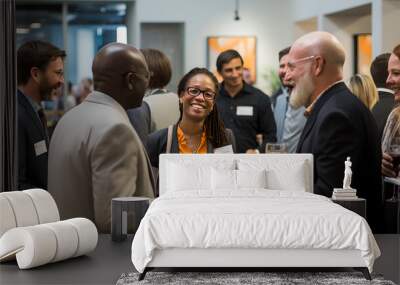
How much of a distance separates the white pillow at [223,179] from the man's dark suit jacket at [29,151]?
1.24 m

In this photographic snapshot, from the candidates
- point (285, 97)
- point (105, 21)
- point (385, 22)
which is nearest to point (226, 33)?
point (105, 21)

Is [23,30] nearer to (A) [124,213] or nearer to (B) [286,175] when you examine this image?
(B) [286,175]

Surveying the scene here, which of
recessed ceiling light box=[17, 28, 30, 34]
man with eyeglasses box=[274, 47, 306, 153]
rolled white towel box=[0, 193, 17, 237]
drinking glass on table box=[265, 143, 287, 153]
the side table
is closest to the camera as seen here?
rolled white towel box=[0, 193, 17, 237]

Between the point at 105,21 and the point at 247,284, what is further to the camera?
the point at 105,21

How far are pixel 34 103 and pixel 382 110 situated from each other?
10.1ft

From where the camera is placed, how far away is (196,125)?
19.8ft

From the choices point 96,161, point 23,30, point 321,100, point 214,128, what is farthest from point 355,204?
point 23,30

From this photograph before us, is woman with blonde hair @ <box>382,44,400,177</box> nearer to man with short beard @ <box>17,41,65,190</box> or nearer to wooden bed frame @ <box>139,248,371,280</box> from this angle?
→ wooden bed frame @ <box>139,248,371,280</box>

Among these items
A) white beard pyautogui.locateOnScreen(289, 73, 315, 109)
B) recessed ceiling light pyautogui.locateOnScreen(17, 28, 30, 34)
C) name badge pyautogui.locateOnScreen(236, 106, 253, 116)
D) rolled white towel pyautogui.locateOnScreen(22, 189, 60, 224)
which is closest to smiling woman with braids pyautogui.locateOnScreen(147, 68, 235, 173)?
white beard pyautogui.locateOnScreen(289, 73, 315, 109)

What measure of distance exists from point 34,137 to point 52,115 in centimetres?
1085

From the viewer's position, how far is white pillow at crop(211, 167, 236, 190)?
19.7 feet

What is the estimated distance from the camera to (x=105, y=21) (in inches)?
711

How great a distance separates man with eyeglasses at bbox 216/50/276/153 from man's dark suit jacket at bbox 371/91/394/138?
1.29 m

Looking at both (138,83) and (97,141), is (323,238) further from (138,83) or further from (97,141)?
(138,83)
